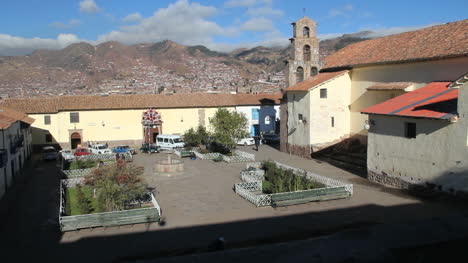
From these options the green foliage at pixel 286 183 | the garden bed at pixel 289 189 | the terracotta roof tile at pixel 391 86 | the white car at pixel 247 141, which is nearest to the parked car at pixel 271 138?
the white car at pixel 247 141

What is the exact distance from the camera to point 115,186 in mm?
15203

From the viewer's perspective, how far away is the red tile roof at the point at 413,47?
19.3m

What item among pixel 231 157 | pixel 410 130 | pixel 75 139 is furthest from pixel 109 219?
pixel 75 139

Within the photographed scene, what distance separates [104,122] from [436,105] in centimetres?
2783

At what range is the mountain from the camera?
9619 cm

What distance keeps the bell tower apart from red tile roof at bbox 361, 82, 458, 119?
36.3ft

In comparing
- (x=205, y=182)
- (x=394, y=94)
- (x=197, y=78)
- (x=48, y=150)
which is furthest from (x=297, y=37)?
(x=197, y=78)

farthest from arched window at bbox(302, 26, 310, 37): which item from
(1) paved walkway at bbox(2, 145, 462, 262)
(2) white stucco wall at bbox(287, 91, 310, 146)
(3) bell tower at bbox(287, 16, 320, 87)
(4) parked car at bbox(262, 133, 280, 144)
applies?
(1) paved walkway at bbox(2, 145, 462, 262)

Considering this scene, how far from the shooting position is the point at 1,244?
12.4 m

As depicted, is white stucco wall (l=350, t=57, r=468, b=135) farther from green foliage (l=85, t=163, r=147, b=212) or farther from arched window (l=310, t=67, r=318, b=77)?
green foliage (l=85, t=163, r=147, b=212)

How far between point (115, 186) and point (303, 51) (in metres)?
20.5

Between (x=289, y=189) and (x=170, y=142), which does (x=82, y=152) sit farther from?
(x=289, y=189)

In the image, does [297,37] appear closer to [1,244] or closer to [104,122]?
[104,122]

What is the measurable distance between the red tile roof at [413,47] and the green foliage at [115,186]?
15461 millimetres
